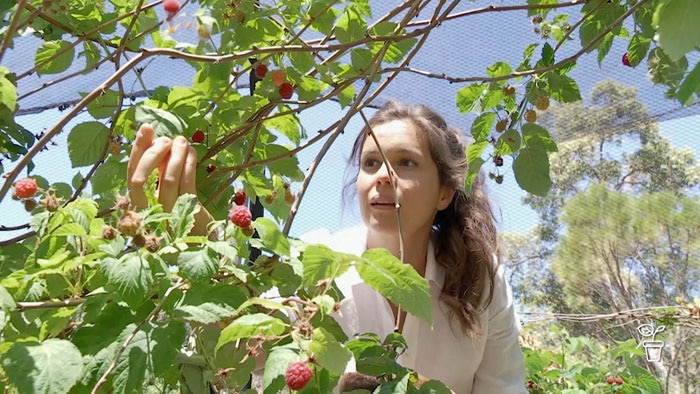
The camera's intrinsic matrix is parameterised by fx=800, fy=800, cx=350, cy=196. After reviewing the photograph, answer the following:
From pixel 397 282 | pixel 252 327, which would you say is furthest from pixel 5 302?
pixel 397 282

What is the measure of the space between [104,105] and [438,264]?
0.76 metres

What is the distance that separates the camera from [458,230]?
1.59 metres

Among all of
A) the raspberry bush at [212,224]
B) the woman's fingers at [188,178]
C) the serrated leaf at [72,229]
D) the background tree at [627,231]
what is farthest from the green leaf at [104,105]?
the background tree at [627,231]

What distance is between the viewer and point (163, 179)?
0.83m

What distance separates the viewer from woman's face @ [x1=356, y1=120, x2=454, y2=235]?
4.27ft

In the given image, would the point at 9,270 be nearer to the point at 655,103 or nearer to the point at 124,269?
the point at 124,269

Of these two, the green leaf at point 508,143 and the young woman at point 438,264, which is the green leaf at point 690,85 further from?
the young woman at point 438,264

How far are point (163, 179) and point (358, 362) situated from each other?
0.30m

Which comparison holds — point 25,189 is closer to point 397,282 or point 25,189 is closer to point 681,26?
point 397,282

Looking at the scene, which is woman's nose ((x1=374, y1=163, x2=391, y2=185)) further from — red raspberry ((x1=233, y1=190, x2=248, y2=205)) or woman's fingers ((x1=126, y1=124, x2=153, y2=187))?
woman's fingers ((x1=126, y1=124, x2=153, y2=187))

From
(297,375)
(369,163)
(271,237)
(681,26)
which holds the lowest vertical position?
(297,375)

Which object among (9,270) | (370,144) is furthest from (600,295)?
(9,270)

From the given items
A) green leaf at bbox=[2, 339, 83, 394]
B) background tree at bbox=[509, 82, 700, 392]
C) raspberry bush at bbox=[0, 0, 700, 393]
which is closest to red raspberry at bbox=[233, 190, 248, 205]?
raspberry bush at bbox=[0, 0, 700, 393]

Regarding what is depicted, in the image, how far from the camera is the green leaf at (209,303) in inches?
24.3
